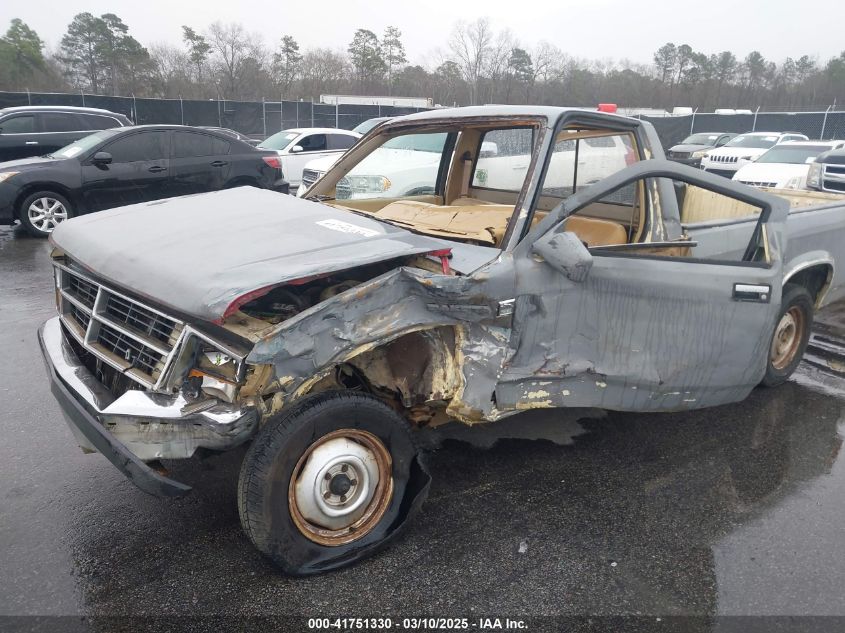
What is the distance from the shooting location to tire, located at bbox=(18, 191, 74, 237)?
894 centimetres

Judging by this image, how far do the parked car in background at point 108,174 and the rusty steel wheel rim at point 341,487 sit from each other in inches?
319

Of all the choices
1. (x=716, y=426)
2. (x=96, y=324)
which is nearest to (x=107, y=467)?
(x=96, y=324)

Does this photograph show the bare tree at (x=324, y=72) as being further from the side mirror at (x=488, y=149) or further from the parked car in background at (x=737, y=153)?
the side mirror at (x=488, y=149)

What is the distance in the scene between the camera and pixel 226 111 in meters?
27.9

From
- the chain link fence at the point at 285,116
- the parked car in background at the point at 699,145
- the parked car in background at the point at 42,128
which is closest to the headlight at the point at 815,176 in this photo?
the parked car in background at the point at 699,145

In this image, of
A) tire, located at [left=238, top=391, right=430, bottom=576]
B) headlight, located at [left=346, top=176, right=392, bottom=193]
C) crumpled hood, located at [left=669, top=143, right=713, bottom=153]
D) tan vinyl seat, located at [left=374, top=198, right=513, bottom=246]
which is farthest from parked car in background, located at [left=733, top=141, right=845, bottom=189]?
tire, located at [left=238, top=391, right=430, bottom=576]

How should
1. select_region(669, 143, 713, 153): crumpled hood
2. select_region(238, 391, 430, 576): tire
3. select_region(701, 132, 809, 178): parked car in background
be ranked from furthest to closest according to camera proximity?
select_region(669, 143, 713, 153): crumpled hood
select_region(701, 132, 809, 178): parked car in background
select_region(238, 391, 430, 576): tire

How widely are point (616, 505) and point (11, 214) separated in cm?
944

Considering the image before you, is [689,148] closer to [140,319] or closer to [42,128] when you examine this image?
[42,128]

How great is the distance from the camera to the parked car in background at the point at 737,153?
57.6 feet

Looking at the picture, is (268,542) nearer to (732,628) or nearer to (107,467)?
(107,467)

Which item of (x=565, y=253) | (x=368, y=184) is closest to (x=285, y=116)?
(x=368, y=184)

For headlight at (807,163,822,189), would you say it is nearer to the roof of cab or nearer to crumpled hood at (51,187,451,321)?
the roof of cab

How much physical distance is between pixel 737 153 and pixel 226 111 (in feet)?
70.0
